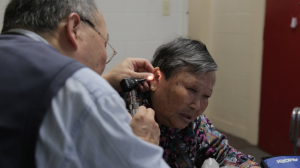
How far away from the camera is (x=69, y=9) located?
32.4 inches

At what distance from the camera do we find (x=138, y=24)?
2613 millimetres

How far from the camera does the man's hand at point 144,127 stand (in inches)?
33.5

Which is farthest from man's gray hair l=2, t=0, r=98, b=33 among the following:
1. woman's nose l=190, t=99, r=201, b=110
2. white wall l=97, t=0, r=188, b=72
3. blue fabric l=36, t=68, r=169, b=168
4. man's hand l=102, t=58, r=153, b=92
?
white wall l=97, t=0, r=188, b=72

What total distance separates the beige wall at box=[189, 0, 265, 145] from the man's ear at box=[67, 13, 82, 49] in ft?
9.08

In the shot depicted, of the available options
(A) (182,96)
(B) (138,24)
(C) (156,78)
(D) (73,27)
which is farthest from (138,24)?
(D) (73,27)

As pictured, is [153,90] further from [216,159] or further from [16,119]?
[16,119]

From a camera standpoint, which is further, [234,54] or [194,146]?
[234,54]

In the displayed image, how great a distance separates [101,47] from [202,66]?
24.9 inches

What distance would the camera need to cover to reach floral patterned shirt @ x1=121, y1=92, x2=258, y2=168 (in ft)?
4.79

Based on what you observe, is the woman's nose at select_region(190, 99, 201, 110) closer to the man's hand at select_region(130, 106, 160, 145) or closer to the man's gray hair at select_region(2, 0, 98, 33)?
the man's hand at select_region(130, 106, 160, 145)

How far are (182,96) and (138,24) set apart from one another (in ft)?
4.49

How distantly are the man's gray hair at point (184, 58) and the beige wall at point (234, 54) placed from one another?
2.02 meters

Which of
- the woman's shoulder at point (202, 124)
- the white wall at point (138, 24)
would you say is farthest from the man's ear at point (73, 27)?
the white wall at point (138, 24)

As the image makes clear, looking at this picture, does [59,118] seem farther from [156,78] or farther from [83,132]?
[156,78]
